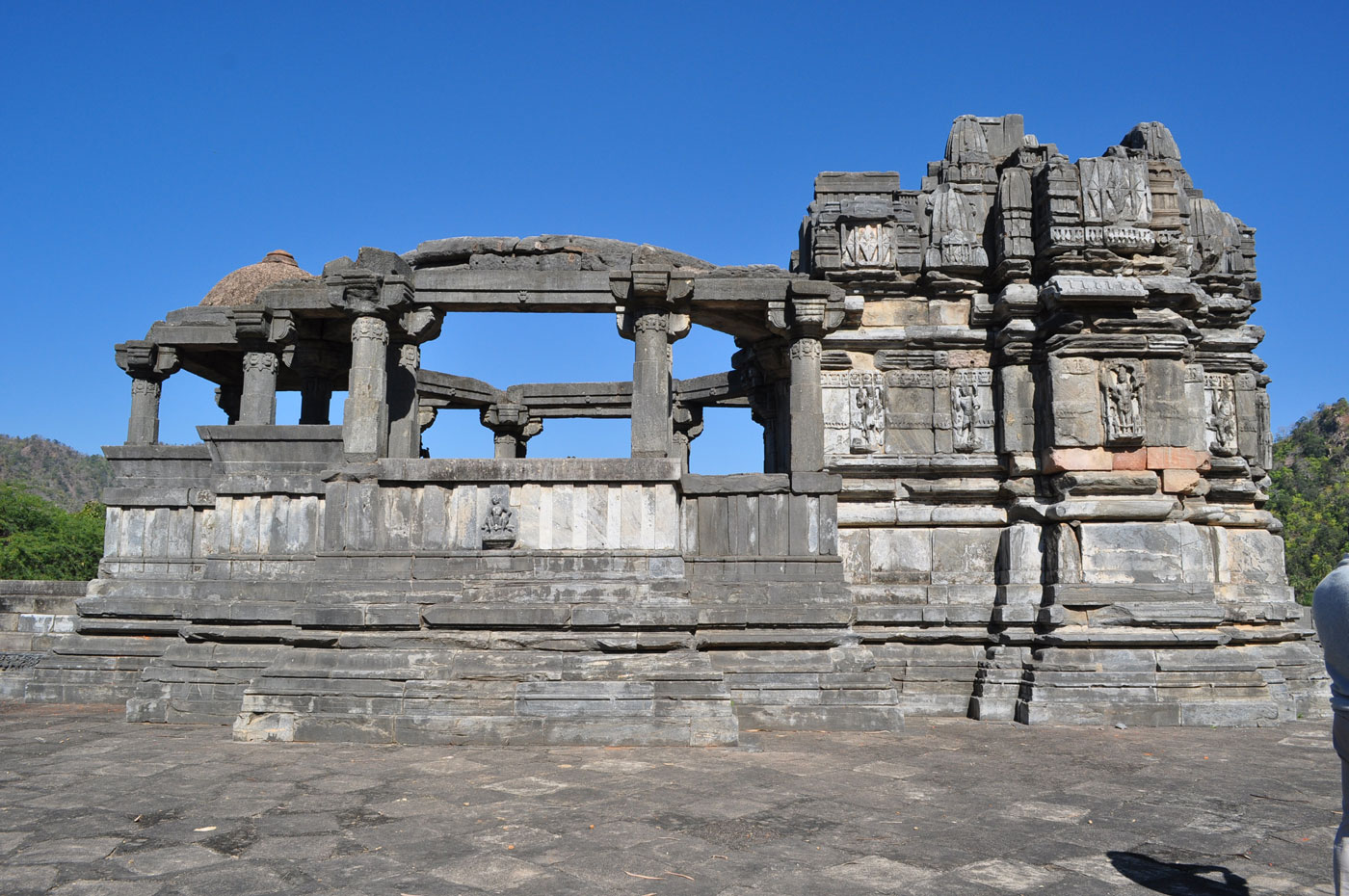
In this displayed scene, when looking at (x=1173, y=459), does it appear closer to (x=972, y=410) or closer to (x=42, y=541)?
(x=972, y=410)

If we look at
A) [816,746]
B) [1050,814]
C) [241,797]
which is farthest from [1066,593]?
[241,797]

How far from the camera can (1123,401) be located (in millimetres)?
10852

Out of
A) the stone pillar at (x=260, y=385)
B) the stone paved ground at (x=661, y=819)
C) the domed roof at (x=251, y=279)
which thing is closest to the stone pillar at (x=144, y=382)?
the domed roof at (x=251, y=279)

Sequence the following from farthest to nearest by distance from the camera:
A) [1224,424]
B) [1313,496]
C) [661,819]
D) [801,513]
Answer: [1313,496] → [1224,424] → [801,513] → [661,819]

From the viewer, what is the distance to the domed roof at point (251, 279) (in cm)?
1596

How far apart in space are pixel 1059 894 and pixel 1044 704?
20.0 ft

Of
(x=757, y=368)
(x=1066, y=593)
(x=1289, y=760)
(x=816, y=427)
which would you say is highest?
(x=757, y=368)

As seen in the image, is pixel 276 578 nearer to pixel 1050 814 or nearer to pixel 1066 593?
pixel 1050 814

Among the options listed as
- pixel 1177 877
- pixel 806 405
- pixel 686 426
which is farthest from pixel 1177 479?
pixel 686 426

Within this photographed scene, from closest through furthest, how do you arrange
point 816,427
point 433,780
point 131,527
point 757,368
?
point 433,780 → point 816,427 → point 131,527 → point 757,368

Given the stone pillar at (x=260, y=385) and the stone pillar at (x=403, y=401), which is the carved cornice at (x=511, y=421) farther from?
the stone pillar at (x=403, y=401)

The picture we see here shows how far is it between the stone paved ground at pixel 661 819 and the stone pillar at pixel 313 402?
6.51 meters

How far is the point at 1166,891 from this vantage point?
421 centimetres

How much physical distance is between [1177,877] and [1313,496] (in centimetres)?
4713
